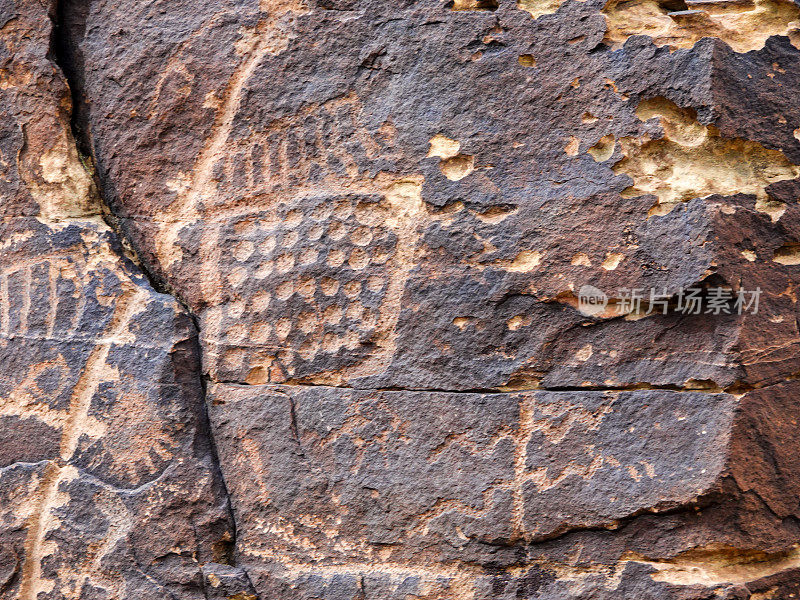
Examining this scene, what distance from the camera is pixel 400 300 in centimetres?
Answer: 159

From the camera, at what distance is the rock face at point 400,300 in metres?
1.50

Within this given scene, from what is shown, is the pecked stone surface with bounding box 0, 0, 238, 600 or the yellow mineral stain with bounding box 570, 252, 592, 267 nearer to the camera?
the yellow mineral stain with bounding box 570, 252, 592, 267

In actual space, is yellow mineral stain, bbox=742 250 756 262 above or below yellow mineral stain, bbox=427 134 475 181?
below

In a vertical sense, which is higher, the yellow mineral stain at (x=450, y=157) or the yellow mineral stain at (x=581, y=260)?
the yellow mineral stain at (x=450, y=157)

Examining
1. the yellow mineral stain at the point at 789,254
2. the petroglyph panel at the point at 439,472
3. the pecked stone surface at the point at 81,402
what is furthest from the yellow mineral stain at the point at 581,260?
the pecked stone surface at the point at 81,402

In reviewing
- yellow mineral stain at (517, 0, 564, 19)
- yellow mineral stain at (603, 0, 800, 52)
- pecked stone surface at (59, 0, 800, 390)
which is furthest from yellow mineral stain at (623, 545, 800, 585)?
yellow mineral stain at (517, 0, 564, 19)

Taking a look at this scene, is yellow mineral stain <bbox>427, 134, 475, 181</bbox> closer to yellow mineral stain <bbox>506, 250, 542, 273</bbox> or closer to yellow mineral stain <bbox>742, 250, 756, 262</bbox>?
yellow mineral stain <bbox>506, 250, 542, 273</bbox>

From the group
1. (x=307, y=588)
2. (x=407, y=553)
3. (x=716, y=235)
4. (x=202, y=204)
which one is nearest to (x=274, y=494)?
(x=307, y=588)

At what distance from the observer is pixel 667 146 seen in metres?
1.52

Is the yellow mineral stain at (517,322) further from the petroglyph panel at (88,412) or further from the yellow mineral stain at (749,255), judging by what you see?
the petroglyph panel at (88,412)

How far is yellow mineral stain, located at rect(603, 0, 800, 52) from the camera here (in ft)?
4.98

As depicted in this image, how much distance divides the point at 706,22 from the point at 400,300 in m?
0.95

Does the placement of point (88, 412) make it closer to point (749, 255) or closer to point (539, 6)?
point (539, 6)

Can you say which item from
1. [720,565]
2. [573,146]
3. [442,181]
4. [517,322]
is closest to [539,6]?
[573,146]
